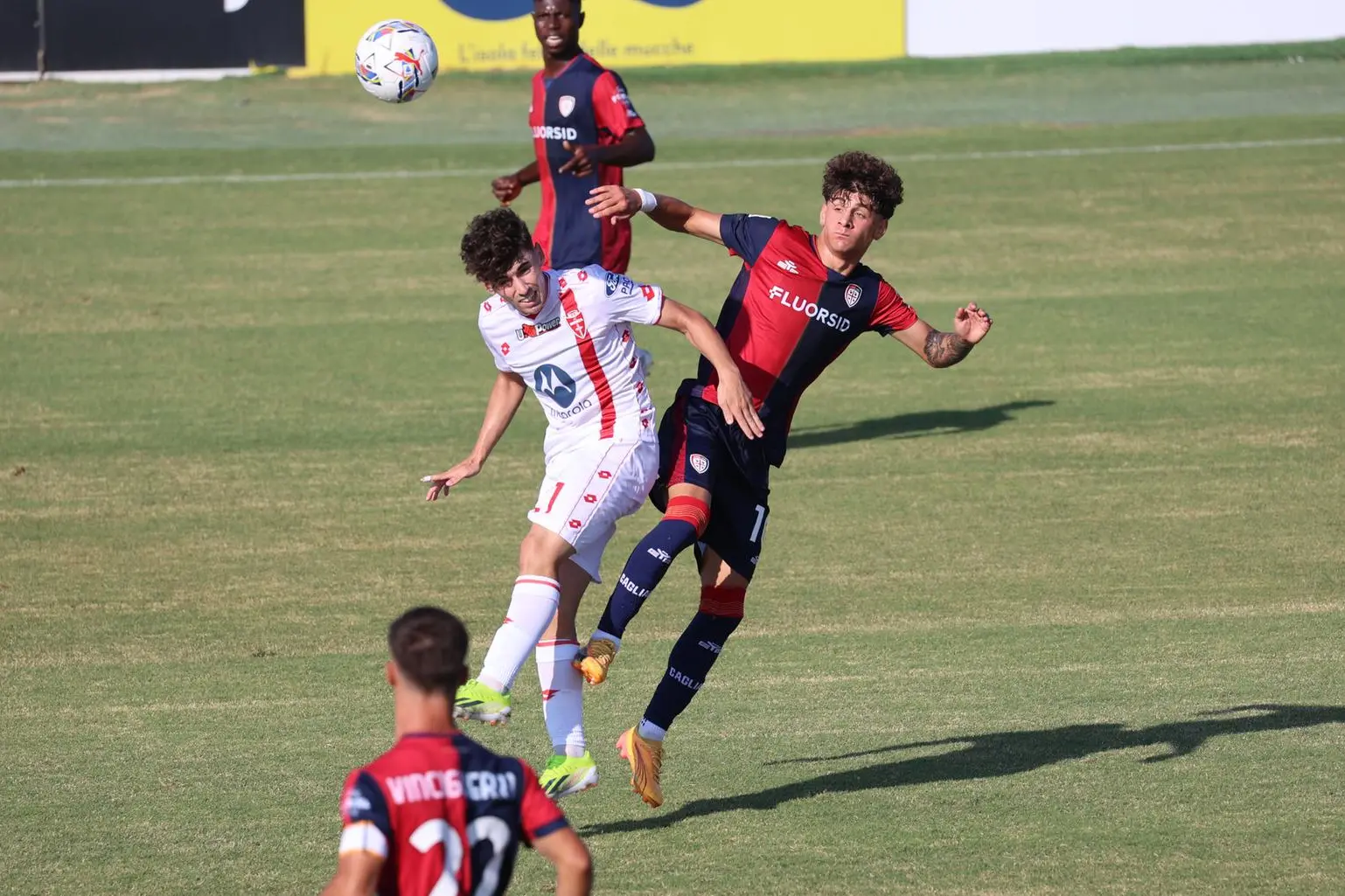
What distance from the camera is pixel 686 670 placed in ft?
24.7

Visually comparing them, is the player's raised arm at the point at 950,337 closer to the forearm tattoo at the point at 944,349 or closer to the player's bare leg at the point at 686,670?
the forearm tattoo at the point at 944,349

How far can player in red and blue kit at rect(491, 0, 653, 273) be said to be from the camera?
12508 mm

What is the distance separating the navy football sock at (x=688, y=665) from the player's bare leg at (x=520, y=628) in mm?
711

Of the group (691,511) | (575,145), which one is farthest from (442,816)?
(575,145)

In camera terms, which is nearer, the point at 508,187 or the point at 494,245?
the point at 494,245

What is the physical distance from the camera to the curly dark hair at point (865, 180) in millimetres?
7633

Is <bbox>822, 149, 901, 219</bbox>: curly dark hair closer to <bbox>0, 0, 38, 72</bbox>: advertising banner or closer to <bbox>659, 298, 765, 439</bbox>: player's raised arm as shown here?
<bbox>659, 298, 765, 439</bbox>: player's raised arm

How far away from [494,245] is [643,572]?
1.41m

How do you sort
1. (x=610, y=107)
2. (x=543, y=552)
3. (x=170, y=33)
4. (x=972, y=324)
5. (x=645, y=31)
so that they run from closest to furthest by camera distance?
(x=543, y=552) → (x=972, y=324) → (x=610, y=107) → (x=170, y=33) → (x=645, y=31)

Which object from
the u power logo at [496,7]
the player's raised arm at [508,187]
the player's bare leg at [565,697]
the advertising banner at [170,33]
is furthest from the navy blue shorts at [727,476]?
the advertising banner at [170,33]

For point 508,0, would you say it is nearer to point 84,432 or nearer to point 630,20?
point 630,20

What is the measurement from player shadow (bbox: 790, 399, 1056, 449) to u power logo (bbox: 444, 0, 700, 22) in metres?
12.2

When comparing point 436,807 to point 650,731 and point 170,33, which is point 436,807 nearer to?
point 650,731

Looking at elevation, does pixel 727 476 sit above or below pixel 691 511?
above
